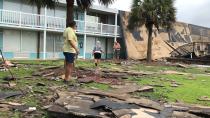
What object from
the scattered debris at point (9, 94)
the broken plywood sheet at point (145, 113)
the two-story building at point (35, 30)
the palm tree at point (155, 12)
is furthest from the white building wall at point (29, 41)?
the broken plywood sheet at point (145, 113)

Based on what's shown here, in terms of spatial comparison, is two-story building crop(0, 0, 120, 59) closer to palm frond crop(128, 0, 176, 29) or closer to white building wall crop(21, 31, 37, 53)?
white building wall crop(21, 31, 37, 53)

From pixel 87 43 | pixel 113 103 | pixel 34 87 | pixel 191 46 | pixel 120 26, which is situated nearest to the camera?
pixel 113 103

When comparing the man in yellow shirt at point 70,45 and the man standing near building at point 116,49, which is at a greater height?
the man in yellow shirt at point 70,45

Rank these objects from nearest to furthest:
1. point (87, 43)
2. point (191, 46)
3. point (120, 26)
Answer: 1. point (191, 46)
2. point (87, 43)
3. point (120, 26)

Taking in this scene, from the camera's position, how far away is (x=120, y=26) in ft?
153

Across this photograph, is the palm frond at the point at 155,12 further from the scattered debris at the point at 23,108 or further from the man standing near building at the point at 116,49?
the scattered debris at the point at 23,108

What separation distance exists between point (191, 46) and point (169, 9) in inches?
260

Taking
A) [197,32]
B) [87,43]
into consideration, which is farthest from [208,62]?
[197,32]

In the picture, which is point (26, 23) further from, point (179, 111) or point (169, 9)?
point (179, 111)

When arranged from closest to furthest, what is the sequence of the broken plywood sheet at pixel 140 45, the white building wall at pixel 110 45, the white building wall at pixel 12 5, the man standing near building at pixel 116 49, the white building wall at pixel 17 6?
1. the white building wall at pixel 12 5
2. the white building wall at pixel 17 6
3. the man standing near building at pixel 116 49
4. the broken plywood sheet at pixel 140 45
5. the white building wall at pixel 110 45

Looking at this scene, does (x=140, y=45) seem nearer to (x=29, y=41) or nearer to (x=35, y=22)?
(x=29, y=41)

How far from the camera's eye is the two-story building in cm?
3388

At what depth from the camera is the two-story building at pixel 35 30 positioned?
3388 centimetres

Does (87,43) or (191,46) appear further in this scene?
(87,43)
